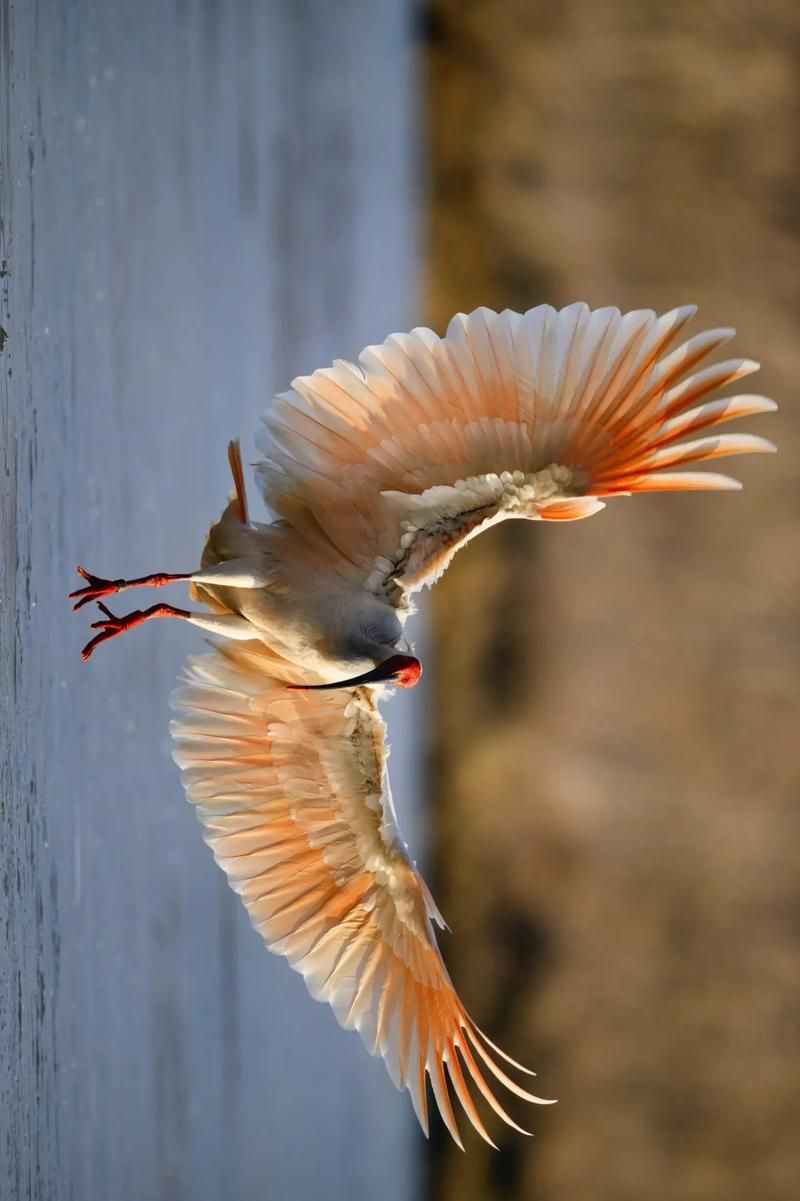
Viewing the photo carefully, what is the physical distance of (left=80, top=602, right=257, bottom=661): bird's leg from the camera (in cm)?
94

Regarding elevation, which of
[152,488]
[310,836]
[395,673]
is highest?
[152,488]

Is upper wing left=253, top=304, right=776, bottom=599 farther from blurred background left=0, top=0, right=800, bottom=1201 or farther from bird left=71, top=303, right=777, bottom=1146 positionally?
blurred background left=0, top=0, right=800, bottom=1201

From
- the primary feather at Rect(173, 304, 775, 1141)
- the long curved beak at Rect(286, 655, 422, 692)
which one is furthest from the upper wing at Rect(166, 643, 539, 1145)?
the long curved beak at Rect(286, 655, 422, 692)

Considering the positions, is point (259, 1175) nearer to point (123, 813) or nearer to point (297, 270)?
point (123, 813)

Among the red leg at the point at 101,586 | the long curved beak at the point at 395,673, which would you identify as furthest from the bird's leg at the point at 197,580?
the long curved beak at the point at 395,673

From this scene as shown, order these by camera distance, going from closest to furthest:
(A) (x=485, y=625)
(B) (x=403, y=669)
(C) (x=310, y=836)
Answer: (B) (x=403, y=669) → (C) (x=310, y=836) → (A) (x=485, y=625)

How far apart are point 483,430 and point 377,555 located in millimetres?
135

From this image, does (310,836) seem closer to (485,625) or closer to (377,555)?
(377,555)

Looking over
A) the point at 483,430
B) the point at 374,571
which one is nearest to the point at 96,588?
the point at 374,571

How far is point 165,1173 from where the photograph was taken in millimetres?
1218

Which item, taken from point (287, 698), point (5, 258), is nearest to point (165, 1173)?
point (287, 698)

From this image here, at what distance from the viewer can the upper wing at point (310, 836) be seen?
990mm

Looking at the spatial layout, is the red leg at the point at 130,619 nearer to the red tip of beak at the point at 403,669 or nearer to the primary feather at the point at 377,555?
the primary feather at the point at 377,555

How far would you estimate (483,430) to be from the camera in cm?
90
